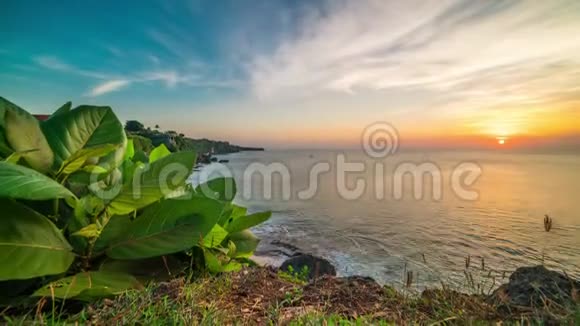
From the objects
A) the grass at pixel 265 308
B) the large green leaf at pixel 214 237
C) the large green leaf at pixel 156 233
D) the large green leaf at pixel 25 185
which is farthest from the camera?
the large green leaf at pixel 214 237

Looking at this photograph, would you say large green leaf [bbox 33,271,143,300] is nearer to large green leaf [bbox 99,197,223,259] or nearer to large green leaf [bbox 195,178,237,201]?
large green leaf [bbox 99,197,223,259]

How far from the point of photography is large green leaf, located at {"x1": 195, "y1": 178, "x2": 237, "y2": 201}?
5.16 ft

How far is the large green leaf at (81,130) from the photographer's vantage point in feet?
3.92

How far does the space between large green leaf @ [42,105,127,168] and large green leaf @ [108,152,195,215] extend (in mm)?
176

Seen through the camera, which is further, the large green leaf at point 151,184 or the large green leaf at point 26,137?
the large green leaf at point 151,184

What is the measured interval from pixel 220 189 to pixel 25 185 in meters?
0.84

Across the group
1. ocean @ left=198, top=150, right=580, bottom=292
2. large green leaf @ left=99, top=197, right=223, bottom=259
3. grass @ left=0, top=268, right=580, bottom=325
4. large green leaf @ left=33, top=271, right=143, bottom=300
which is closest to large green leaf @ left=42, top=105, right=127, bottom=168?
large green leaf @ left=99, top=197, right=223, bottom=259

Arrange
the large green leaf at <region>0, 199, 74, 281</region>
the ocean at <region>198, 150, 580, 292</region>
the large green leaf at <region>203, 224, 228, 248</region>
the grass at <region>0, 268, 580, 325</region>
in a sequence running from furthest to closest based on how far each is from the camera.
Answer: the ocean at <region>198, 150, 580, 292</region> → the large green leaf at <region>203, 224, 228, 248</region> → the grass at <region>0, 268, 580, 325</region> → the large green leaf at <region>0, 199, 74, 281</region>

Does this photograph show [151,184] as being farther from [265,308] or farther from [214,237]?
[265,308]

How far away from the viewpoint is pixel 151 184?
1.17 metres

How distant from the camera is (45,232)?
102 centimetres

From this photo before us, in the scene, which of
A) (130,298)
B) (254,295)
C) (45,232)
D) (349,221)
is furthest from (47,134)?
(349,221)

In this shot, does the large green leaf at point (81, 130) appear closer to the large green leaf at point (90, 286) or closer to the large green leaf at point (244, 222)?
the large green leaf at point (90, 286)

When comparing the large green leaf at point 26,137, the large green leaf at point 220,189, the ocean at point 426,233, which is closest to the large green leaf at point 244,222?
the large green leaf at point 220,189
